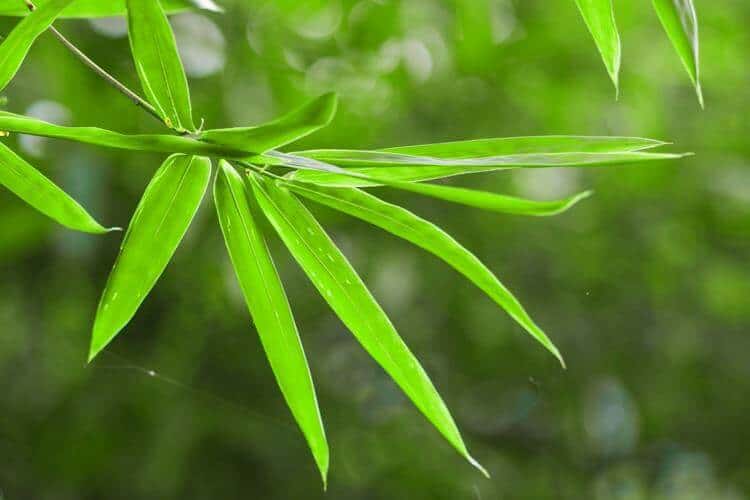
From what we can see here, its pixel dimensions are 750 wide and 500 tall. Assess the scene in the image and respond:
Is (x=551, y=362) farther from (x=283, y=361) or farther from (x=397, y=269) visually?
(x=283, y=361)

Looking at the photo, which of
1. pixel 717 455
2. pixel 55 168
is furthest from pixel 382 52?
pixel 717 455

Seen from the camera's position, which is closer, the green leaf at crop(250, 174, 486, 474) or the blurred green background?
the green leaf at crop(250, 174, 486, 474)

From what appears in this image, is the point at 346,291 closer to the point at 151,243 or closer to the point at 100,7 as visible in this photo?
the point at 151,243

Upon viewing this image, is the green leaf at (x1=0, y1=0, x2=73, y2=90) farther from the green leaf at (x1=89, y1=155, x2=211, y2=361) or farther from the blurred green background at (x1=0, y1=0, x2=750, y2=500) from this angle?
the blurred green background at (x1=0, y1=0, x2=750, y2=500)

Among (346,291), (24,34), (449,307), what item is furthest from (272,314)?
(449,307)

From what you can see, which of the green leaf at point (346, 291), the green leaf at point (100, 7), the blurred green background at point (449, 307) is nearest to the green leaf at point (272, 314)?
the green leaf at point (346, 291)

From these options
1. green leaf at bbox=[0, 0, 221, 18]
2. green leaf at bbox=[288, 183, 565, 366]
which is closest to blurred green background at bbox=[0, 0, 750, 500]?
green leaf at bbox=[0, 0, 221, 18]

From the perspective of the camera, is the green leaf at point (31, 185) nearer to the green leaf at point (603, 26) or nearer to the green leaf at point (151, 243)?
the green leaf at point (151, 243)
